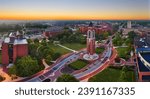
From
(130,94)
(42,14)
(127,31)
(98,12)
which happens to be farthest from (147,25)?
(42,14)

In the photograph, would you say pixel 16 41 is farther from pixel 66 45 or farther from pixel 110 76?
pixel 110 76

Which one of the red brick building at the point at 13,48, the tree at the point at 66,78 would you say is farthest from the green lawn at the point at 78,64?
the red brick building at the point at 13,48

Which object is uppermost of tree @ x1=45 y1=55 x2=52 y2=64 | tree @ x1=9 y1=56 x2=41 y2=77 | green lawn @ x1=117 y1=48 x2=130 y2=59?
green lawn @ x1=117 y1=48 x2=130 y2=59

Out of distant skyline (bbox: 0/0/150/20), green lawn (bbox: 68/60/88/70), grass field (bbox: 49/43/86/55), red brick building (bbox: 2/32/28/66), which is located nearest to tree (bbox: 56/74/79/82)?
green lawn (bbox: 68/60/88/70)

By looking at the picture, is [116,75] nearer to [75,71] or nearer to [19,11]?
[75,71]

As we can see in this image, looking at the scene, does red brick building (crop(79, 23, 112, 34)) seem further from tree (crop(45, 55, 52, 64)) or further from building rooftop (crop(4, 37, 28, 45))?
building rooftop (crop(4, 37, 28, 45))
